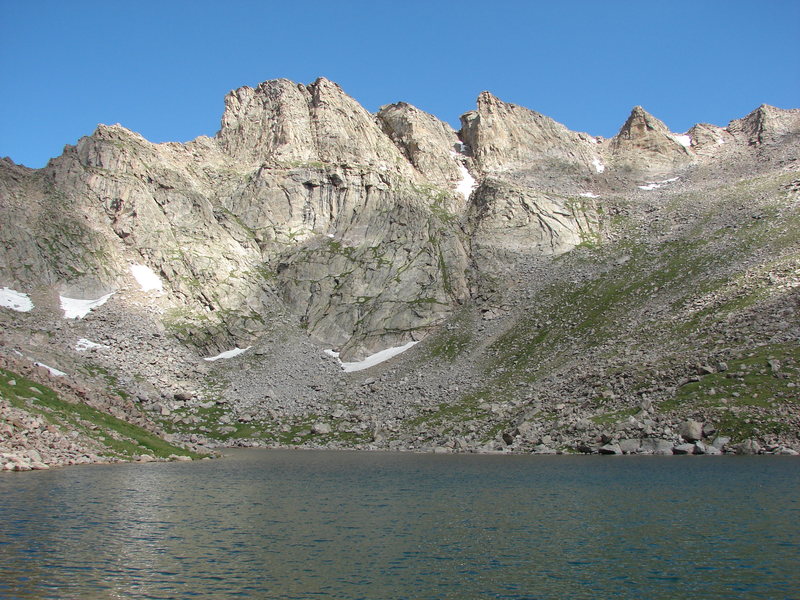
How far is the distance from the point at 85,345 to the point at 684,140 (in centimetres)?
15268

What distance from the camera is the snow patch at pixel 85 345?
99369 mm

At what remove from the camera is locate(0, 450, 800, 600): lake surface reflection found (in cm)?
2231

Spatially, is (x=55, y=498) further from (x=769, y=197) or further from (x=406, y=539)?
(x=769, y=197)

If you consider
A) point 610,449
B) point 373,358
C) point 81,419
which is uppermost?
point 373,358

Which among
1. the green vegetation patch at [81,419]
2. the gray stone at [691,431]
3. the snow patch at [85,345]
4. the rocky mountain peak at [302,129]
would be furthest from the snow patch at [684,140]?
the green vegetation patch at [81,419]

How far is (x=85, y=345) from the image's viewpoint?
101m

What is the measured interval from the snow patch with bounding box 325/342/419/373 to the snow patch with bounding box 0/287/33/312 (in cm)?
5162

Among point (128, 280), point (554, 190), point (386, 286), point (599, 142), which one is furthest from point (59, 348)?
point (599, 142)

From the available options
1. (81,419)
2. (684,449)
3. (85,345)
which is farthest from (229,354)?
(684,449)

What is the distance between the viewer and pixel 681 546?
2706 cm

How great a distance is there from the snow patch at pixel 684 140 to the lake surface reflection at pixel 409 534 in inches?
5268

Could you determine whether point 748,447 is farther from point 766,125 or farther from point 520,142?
point 766,125

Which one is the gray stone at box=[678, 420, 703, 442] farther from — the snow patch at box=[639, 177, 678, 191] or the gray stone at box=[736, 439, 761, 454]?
the snow patch at box=[639, 177, 678, 191]

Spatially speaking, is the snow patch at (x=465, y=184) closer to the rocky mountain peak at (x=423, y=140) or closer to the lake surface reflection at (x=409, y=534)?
the rocky mountain peak at (x=423, y=140)
